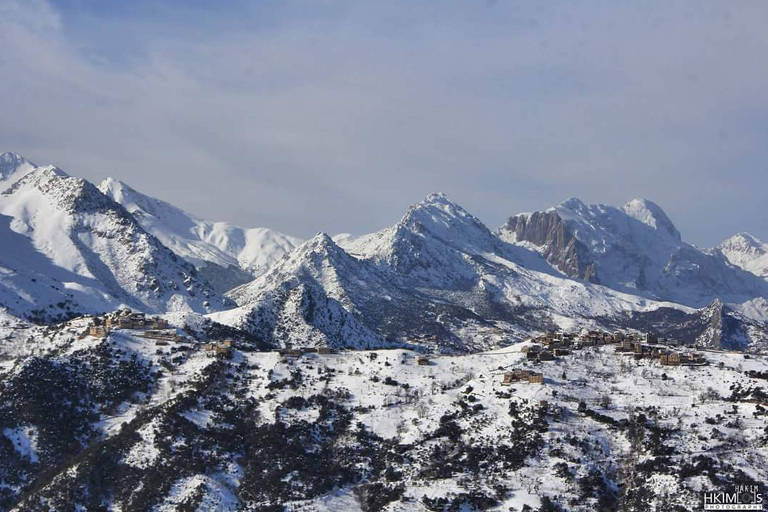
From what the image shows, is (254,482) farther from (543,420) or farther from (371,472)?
(543,420)

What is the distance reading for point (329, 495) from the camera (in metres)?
168

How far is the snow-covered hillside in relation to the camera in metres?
163

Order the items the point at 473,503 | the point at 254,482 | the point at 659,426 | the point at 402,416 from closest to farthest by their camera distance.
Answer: the point at 473,503
the point at 254,482
the point at 659,426
the point at 402,416

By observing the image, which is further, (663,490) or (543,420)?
(543,420)

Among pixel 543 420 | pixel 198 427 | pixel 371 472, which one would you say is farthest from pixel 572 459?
pixel 198 427

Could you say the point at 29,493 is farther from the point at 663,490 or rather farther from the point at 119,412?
the point at 663,490

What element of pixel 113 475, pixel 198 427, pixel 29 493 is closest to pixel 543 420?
pixel 198 427

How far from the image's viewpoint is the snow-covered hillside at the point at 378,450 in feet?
535

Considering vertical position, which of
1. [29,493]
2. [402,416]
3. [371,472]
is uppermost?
[402,416]

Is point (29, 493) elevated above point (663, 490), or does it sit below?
below

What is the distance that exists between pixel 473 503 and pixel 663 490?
29640 mm

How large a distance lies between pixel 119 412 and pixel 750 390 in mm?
120810

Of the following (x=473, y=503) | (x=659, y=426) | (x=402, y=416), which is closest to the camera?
(x=473, y=503)

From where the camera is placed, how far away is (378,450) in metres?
181
